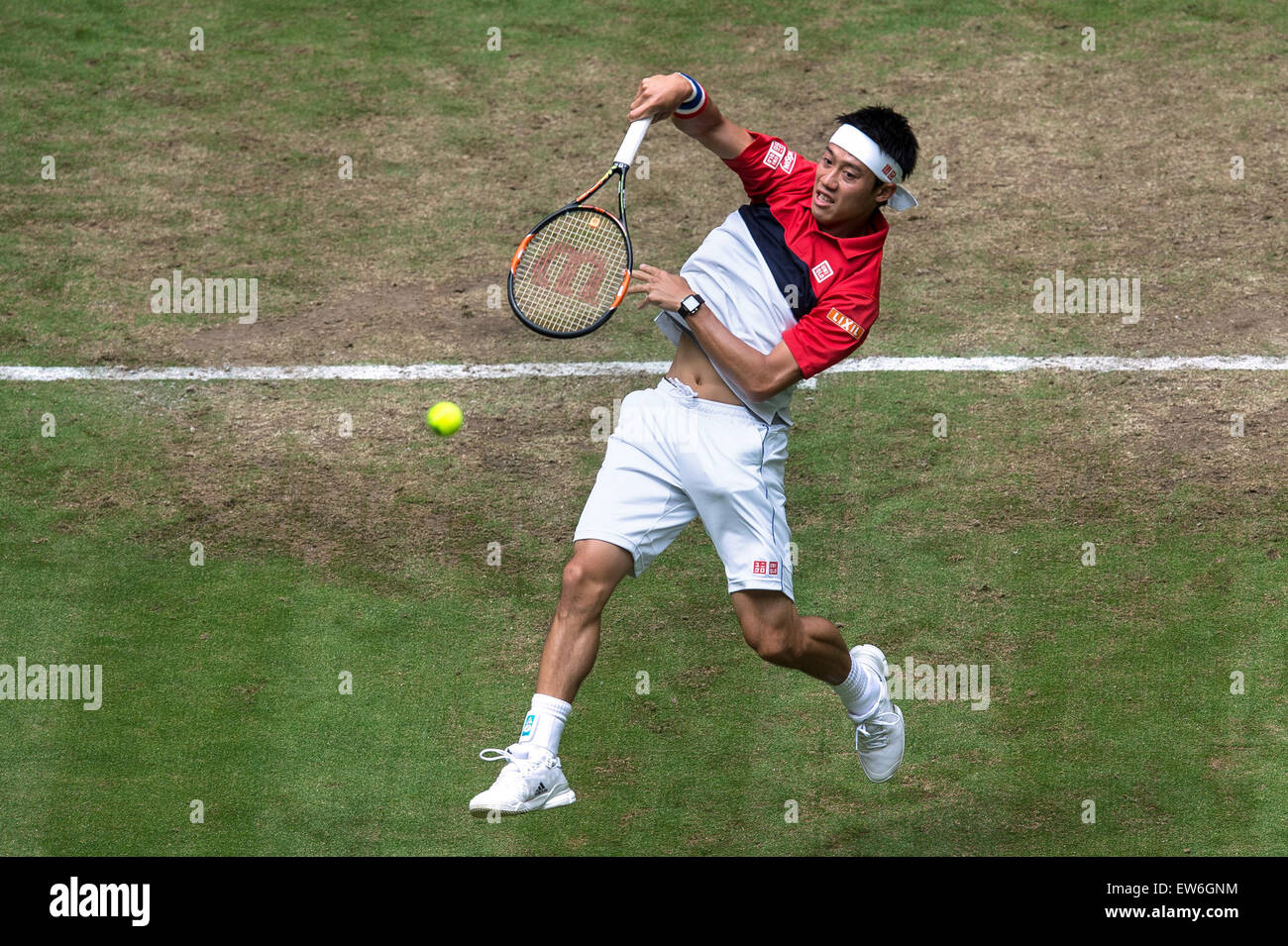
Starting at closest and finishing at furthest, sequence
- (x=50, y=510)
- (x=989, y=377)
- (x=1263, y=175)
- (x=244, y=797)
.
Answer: (x=244, y=797) < (x=50, y=510) < (x=989, y=377) < (x=1263, y=175)

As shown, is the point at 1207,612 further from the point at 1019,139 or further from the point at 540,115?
the point at 540,115

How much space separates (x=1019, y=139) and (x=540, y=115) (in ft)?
11.5

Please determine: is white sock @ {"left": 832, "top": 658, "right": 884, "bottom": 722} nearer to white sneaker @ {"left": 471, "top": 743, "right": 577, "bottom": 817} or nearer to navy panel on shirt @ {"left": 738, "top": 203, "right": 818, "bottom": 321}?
white sneaker @ {"left": 471, "top": 743, "right": 577, "bottom": 817}

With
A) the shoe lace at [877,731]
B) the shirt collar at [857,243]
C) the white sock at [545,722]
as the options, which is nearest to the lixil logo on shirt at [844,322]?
the shirt collar at [857,243]

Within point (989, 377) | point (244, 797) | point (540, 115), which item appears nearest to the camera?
point (244, 797)

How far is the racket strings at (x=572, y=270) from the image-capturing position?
682cm

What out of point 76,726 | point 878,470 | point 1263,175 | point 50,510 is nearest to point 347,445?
point 50,510

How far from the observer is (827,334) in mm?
6449

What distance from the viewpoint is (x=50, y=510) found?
856cm

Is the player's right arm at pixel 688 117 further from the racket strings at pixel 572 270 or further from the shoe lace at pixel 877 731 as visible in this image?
the shoe lace at pixel 877 731

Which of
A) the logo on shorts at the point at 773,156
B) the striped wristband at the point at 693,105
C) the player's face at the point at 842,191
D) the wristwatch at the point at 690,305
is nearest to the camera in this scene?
the wristwatch at the point at 690,305

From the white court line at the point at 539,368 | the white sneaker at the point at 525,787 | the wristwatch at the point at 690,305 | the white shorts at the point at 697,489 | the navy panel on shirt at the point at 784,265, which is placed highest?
the white court line at the point at 539,368

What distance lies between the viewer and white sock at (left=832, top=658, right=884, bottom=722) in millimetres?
6785

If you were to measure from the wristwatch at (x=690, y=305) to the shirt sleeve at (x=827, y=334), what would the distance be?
41cm
